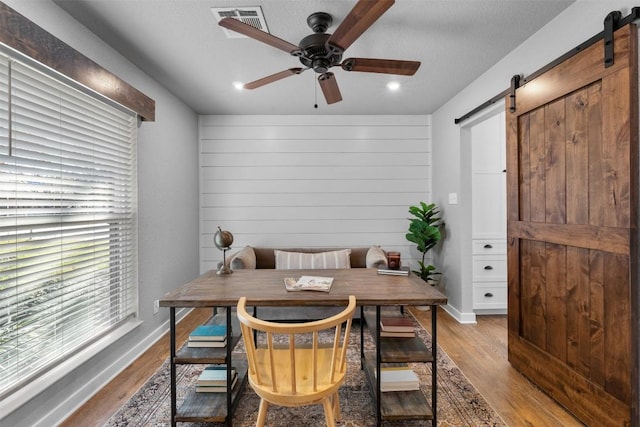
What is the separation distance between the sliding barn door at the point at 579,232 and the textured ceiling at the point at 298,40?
530mm

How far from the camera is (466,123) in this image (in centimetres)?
335

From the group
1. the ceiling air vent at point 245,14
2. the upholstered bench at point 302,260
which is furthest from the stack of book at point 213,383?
the ceiling air vent at point 245,14

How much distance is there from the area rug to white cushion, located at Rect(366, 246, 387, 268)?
3.87 ft

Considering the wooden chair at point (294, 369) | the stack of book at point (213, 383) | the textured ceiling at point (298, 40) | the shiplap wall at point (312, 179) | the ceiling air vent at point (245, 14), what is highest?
the textured ceiling at point (298, 40)

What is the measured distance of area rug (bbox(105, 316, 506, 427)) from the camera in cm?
187

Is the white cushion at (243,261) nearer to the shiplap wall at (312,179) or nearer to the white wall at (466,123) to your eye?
the shiplap wall at (312,179)

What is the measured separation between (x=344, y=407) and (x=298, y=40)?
8.39 feet

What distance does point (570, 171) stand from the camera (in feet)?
6.29

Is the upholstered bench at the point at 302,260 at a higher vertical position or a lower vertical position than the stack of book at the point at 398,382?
higher

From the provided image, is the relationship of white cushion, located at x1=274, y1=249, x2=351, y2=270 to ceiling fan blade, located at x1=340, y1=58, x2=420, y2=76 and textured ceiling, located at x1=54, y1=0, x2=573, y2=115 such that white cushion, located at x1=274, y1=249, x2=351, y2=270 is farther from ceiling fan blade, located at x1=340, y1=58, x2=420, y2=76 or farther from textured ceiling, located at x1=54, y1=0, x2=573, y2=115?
ceiling fan blade, located at x1=340, y1=58, x2=420, y2=76

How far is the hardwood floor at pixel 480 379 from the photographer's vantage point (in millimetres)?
1917

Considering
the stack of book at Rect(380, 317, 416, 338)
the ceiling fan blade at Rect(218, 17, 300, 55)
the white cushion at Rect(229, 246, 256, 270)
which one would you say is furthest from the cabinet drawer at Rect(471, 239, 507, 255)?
the ceiling fan blade at Rect(218, 17, 300, 55)

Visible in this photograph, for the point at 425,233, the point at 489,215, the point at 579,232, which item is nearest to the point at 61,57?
the point at 579,232

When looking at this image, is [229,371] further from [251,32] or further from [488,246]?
[488,246]
